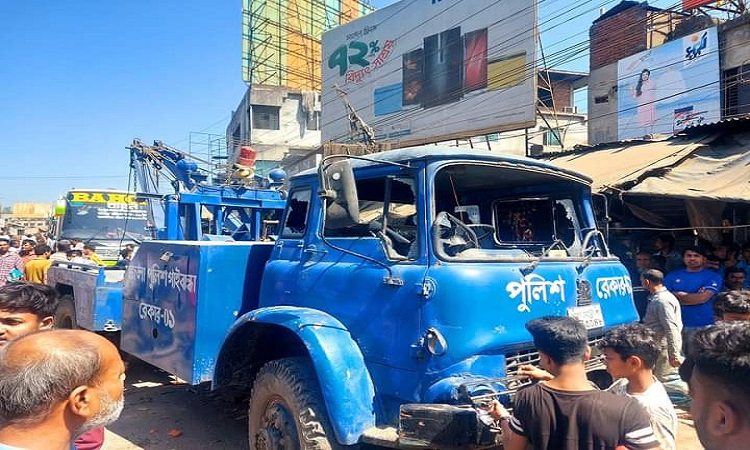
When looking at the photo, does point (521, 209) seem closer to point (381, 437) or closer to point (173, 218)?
point (381, 437)

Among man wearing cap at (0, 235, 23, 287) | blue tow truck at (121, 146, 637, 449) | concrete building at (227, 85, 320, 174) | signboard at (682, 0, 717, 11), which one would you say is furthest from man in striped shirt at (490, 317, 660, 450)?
concrete building at (227, 85, 320, 174)

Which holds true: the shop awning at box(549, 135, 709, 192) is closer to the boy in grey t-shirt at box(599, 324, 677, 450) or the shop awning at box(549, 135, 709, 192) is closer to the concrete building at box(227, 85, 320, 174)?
the boy in grey t-shirt at box(599, 324, 677, 450)

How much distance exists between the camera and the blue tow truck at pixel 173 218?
576 cm

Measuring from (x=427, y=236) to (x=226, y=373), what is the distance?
1904mm

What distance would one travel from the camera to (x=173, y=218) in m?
7.56

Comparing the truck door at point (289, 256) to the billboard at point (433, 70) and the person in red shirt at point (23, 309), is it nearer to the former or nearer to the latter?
the person in red shirt at point (23, 309)

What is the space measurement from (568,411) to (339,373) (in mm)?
1313

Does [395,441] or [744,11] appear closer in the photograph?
[395,441]

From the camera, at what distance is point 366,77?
63.6ft

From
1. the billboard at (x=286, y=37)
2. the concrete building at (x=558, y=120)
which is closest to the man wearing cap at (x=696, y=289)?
the concrete building at (x=558, y=120)

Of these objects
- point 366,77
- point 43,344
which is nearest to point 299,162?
point 366,77

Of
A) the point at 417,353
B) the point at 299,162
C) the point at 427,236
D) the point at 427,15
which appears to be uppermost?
the point at 427,15

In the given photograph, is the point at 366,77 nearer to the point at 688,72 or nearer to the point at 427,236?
the point at 688,72

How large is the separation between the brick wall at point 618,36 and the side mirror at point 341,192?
17.6 metres
